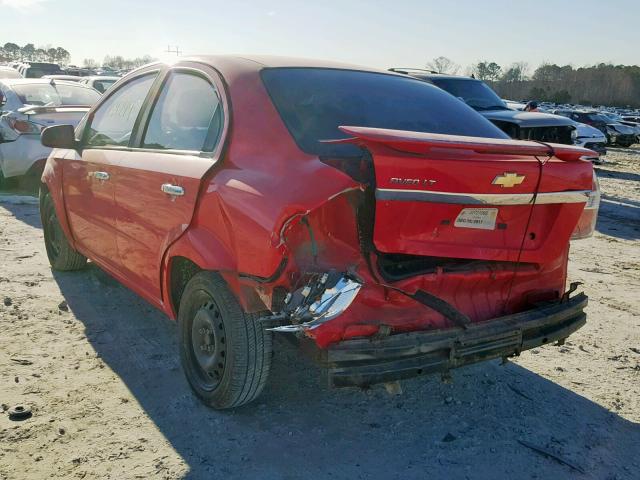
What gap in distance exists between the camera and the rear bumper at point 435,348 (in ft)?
8.26

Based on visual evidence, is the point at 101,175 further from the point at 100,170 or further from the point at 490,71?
the point at 490,71

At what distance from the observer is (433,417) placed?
325 cm

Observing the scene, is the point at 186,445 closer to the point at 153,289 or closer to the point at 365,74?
the point at 153,289

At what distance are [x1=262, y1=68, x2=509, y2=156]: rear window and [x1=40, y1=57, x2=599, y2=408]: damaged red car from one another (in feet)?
0.04

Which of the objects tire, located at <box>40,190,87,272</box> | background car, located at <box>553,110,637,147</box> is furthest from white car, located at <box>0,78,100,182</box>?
background car, located at <box>553,110,637,147</box>

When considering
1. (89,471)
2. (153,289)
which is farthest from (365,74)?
(89,471)

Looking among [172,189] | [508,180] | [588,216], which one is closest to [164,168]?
[172,189]

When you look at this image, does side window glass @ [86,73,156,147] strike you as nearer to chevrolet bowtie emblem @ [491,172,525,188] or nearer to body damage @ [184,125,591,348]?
body damage @ [184,125,591,348]

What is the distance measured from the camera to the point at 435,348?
2.65 metres

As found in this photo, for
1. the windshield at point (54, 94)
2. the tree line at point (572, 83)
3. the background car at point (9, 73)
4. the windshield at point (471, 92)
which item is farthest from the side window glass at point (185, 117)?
the tree line at point (572, 83)

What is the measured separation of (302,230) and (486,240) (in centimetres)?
83

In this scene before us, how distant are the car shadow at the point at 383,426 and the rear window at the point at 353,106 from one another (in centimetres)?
108

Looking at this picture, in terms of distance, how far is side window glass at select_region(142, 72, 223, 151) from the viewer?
3.23 meters

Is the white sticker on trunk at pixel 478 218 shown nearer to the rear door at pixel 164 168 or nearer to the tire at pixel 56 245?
the rear door at pixel 164 168
